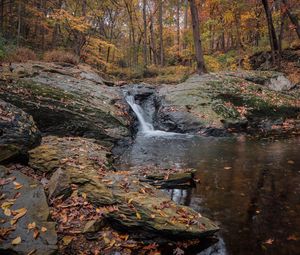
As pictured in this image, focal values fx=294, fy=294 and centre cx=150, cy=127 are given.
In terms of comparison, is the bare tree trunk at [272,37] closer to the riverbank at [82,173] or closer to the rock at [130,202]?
the riverbank at [82,173]

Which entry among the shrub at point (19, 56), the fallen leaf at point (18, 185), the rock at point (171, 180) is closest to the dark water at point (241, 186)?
the rock at point (171, 180)

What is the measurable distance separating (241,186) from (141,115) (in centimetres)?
776

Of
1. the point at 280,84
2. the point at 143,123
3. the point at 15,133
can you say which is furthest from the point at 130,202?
the point at 280,84

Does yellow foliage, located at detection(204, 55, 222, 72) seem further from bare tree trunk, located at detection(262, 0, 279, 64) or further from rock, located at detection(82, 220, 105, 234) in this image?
rock, located at detection(82, 220, 105, 234)

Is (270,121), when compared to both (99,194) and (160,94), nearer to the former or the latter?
(160,94)

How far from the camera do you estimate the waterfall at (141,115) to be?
40.4ft

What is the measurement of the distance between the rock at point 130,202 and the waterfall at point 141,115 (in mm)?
6619

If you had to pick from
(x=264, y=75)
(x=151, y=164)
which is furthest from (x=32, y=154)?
(x=264, y=75)

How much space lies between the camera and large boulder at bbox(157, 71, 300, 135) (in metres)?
11.6

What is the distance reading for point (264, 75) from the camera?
15680mm

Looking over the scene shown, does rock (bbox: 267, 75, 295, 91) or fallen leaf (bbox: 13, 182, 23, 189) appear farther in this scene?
rock (bbox: 267, 75, 295, 91)

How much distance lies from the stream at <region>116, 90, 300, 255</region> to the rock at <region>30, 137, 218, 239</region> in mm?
439

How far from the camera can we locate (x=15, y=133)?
562 centimetres

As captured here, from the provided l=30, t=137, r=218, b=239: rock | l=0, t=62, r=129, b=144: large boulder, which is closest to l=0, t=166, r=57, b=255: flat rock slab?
l=30, t=137, r=218, b=239: rock
